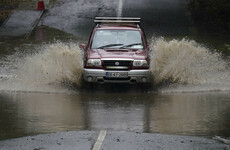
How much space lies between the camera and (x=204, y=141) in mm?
10070

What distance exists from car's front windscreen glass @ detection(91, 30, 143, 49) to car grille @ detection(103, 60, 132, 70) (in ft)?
3.35

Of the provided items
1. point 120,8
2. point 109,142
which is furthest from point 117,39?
point 120,8

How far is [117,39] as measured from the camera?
59.4 ft

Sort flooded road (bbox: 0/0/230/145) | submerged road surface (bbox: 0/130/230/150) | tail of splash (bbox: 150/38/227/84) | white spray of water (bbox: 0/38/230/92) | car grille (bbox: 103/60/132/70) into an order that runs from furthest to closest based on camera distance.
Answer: tail of splash (bbox: 150/38/227/84), white spray of water (bbox: 0/38/230/92), car grille (bbox: 103/60/132/70), flooded road (bbox: 0/0/230/145), submerged road surface (bbox: 0/130/230/150)

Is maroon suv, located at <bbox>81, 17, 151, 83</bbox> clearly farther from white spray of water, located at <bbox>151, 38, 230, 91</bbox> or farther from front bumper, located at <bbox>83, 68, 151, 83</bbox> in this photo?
white spray of water, located at <bbox>151, 38, 230, 91</bbox>

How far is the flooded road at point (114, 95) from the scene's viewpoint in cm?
1169

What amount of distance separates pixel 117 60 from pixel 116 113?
387 centimetres

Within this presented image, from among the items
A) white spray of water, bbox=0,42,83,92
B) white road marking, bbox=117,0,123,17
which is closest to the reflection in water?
white spray of water, bbox=0,42,83,92

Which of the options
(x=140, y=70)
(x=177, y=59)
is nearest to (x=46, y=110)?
(x=140, y=70)

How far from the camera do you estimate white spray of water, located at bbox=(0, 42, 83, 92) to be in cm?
1752

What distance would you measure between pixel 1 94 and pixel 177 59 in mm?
5096

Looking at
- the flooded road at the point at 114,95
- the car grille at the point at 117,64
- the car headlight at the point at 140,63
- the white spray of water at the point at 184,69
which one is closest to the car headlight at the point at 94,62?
the car grille at the point at 117,64

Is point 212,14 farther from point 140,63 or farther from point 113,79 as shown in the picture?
point 113,79

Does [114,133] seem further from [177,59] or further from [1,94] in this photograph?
[177,59]
